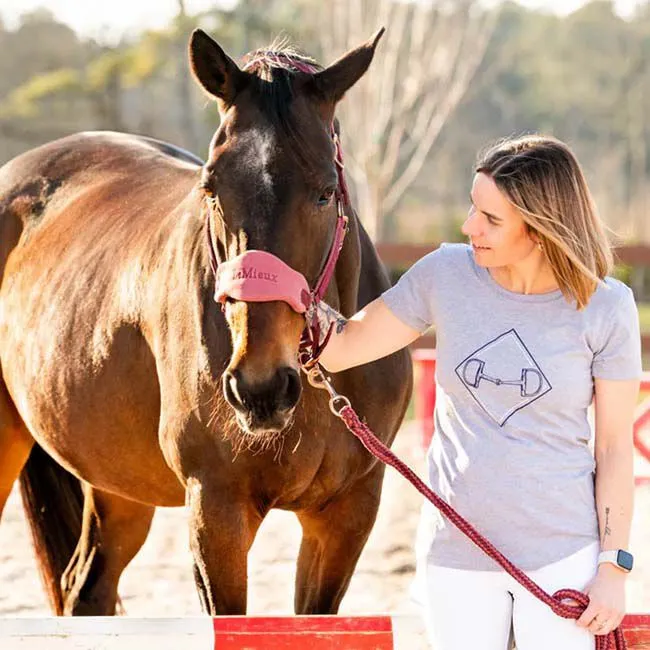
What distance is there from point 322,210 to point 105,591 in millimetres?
2330

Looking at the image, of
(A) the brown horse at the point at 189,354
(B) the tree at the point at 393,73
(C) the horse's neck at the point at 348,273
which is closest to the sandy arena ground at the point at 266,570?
(A) the brown horse at the point at 189,354

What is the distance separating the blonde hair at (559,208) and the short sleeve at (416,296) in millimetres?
280

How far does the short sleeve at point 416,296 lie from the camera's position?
8.16ft

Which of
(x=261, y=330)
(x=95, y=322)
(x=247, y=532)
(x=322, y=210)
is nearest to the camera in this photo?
(x=261, y=330)

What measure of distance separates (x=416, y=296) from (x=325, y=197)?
334mm

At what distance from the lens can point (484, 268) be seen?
2.42 metres

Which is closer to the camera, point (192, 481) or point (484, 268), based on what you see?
point (484, 268)

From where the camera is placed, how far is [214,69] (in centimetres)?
277

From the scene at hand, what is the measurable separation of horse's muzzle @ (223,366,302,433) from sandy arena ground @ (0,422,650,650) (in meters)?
2.07

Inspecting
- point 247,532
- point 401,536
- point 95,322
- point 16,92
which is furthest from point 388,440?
point 16,92

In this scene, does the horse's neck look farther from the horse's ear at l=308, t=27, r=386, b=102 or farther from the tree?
the tree

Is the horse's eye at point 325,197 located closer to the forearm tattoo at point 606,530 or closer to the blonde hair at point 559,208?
the blonde hair at point 559,208

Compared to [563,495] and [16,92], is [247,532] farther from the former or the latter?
[16,92]

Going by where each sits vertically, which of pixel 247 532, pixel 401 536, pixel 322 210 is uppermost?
pixel 322 210
